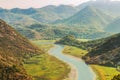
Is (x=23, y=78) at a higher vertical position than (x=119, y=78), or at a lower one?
lower

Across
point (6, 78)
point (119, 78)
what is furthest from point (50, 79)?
point (119, 78)

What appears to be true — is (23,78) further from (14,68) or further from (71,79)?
(71,79)

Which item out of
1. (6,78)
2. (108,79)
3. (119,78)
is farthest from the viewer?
(108,79)

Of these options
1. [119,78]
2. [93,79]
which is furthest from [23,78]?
[119,78]

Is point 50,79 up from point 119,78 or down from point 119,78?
down

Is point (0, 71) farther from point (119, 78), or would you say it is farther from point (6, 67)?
point (119, 78)

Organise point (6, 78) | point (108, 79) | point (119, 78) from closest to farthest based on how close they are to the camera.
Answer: point (119, 78) < point (6, 78) < point (108, 79)

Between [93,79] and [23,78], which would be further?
[93,79]

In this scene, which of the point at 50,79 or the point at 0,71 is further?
the point at 50,79

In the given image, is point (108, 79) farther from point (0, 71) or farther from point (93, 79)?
point (0, 71)
